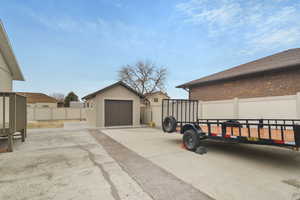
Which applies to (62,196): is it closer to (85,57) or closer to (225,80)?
(225,80)

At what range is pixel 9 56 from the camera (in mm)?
9047

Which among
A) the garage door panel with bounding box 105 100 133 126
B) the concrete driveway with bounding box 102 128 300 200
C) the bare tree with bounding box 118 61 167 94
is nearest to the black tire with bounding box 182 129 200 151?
the concrete driveway with bounding box 102 128 300 200

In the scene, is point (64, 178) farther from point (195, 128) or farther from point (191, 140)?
point (195, 128)

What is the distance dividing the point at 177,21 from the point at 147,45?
17.8 ft

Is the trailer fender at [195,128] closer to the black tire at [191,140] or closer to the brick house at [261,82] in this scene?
the black tire at [191,140]

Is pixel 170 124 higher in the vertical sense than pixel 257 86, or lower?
lower

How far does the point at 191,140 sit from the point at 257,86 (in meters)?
7.05

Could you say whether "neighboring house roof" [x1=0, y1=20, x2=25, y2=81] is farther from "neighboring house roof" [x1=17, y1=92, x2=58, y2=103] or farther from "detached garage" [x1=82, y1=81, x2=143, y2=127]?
"neighboring house roof" [x1=17, y1=92, x2=58, y2=103]

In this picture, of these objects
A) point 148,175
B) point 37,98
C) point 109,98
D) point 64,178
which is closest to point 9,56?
point 109,98

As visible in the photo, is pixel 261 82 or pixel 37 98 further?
pixel 37 98

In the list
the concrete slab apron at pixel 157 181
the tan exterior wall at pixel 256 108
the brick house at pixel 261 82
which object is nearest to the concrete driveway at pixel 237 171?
the concrete slab apron at pixel 157 181

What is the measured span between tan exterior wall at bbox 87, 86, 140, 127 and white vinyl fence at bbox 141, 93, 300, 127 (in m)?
5.95

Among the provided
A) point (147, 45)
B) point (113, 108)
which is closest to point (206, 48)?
point (147, 45)

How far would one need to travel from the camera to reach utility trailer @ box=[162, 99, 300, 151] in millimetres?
3430
